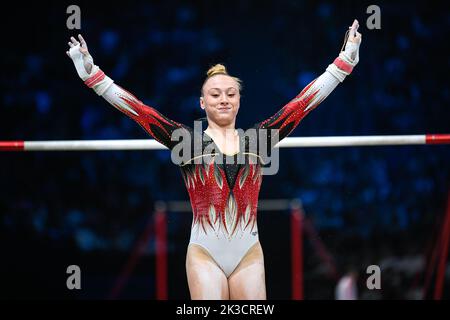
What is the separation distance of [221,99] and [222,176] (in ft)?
1.26

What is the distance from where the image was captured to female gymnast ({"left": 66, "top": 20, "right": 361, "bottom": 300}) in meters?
3.52

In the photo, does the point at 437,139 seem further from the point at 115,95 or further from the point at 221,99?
the point at 115,95

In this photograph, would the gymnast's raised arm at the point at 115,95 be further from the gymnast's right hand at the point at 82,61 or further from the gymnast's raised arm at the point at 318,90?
the gymnast's raised arm at the point at 318,90

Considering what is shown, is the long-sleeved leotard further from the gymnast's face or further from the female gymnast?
the gymnast's face

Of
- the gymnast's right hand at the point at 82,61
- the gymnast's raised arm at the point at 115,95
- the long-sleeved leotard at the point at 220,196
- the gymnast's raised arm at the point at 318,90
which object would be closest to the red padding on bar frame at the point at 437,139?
the gymnast's raised arm at the point at 318,90

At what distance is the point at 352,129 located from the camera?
670 centimetres

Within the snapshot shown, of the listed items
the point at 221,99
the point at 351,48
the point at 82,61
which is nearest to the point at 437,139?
the point at 351,48

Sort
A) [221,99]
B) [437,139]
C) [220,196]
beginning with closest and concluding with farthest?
[220,196], [221,99], [437,139]

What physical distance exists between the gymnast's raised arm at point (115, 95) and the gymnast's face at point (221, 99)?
Result: 18 cm

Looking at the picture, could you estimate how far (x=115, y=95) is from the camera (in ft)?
12.1

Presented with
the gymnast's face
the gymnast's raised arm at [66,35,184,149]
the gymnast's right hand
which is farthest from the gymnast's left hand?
the gymnast's right hand

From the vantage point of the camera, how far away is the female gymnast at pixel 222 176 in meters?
3.52
